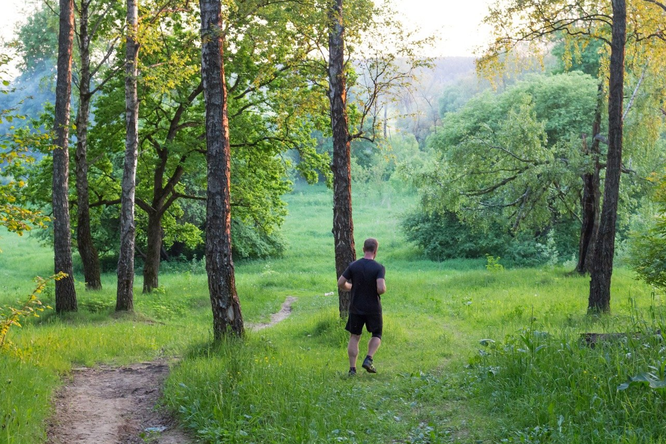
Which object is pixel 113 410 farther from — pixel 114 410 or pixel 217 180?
pixel 217 180

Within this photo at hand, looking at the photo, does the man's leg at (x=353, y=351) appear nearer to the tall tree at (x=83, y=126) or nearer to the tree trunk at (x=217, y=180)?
the tree trunk at (x=217, y=180)

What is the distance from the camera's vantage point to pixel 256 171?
76.7ft

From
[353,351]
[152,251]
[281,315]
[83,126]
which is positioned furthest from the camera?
[152,251]

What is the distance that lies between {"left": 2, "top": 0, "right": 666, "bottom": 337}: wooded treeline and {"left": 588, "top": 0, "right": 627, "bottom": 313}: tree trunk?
0.10ft

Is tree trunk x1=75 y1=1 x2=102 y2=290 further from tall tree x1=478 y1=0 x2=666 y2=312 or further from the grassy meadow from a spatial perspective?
tall tree x1=478 y1=0 x2=666 y2=312

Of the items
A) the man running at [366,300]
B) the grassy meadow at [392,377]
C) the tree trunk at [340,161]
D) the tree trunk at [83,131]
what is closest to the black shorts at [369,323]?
the man running at [366,300]

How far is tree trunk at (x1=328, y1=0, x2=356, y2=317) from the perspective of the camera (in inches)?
508

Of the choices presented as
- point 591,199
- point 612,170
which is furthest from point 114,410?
point 591,199

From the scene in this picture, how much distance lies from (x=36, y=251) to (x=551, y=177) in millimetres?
39651

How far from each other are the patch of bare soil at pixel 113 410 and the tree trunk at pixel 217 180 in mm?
1446

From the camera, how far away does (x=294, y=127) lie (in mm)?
21781

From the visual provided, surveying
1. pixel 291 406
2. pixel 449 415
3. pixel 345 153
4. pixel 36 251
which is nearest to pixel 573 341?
pixel 449 415

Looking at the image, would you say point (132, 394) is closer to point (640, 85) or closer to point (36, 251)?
point (640, 85)

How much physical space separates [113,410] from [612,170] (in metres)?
10.9
